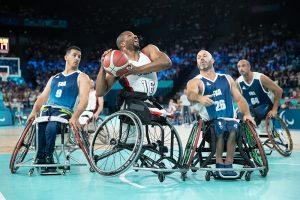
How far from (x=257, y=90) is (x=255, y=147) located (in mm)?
2760

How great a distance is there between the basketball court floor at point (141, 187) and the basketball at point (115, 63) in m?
1.16

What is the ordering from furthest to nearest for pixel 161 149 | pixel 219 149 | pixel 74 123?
1. pixel 74 123
2. pixel 219 149
3. pixel 161 149

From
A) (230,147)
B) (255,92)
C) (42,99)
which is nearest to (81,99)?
(42,99)

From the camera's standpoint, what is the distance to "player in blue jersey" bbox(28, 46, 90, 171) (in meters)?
5.51

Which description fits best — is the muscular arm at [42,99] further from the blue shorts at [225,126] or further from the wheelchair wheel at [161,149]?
the blue shorts at [225,126]

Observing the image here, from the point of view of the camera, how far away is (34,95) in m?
22.8

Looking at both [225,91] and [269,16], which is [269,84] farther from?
[269,16]

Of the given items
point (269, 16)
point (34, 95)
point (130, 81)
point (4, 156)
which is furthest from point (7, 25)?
point (130, 81)

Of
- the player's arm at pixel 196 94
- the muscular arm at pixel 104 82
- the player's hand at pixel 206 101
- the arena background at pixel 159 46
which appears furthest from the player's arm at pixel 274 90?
the muscular arm at pixel 104 82

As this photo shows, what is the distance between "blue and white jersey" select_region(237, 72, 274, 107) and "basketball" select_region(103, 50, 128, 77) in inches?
136

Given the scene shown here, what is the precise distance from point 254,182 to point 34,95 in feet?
Answer: 63.0

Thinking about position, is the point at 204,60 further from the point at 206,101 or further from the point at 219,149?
the point at 219,149

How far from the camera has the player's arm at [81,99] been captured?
17.8ft

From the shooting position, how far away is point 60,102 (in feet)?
18.9
